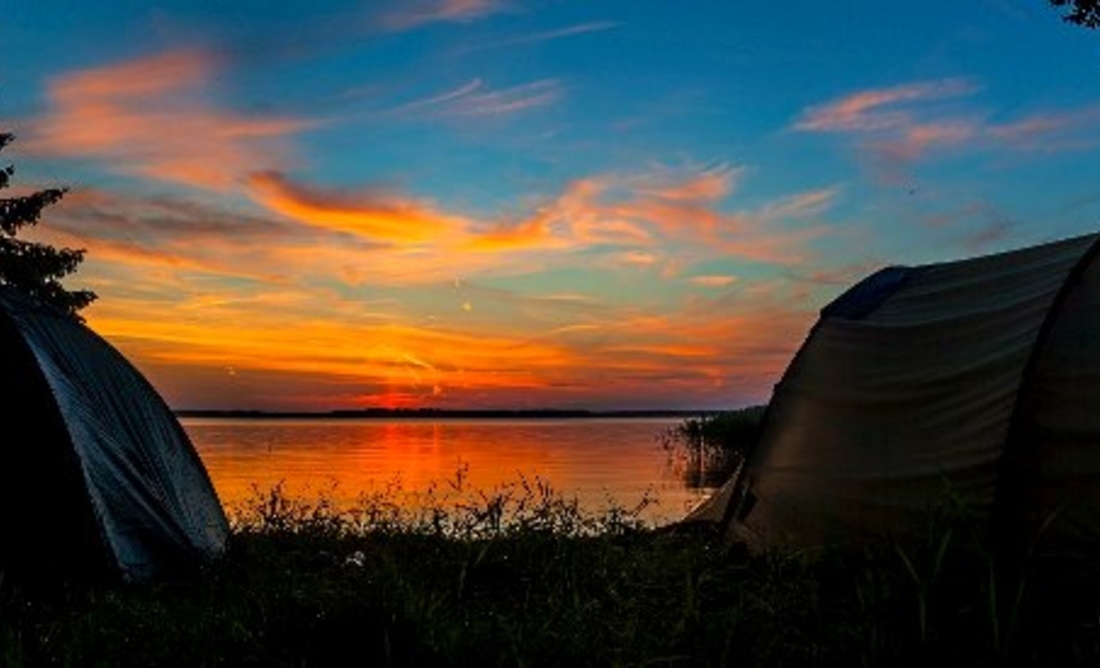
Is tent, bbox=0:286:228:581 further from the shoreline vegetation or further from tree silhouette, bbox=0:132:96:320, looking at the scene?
tree silhouette, bbox=0:132:96:320

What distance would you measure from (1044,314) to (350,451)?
53.3 metres

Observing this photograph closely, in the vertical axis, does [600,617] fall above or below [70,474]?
below

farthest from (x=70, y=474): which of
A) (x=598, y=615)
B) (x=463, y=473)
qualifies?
(x=463, y=473)

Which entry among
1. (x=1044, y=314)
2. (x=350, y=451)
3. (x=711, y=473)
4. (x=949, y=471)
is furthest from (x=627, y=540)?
(x=350, y=451)

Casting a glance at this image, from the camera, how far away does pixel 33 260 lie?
1396 inches

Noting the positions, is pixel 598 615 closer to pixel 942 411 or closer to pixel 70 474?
pixel 942 411

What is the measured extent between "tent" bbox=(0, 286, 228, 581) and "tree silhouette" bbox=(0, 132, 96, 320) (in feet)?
84.7

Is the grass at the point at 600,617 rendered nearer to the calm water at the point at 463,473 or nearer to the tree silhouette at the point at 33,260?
the calm water at the point at 463,473

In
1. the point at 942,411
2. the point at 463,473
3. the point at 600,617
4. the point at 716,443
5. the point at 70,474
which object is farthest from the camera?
the point at 716,443

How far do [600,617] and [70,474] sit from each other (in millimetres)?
4941

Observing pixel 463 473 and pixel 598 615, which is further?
pixel 463 473

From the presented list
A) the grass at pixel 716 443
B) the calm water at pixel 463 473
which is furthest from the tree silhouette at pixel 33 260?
the grass at pixel 716 443

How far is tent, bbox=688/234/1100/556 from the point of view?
8.80m

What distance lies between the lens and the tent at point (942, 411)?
8.80 metres
